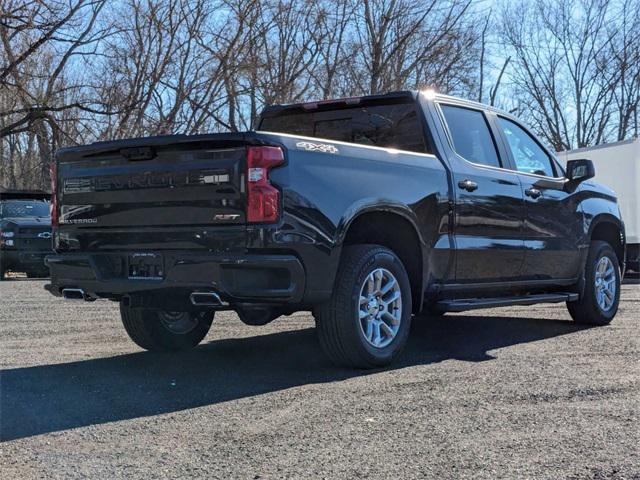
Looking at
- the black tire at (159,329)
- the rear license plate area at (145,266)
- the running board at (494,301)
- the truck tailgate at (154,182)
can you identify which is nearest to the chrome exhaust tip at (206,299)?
the rear license plate area at (145,266)

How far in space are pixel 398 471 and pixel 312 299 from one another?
176 centimetres

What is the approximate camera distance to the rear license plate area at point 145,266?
488cm

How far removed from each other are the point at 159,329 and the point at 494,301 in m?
2.76

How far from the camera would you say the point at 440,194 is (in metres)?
5.84

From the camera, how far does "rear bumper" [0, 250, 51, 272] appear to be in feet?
50.0

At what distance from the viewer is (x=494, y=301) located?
625cm

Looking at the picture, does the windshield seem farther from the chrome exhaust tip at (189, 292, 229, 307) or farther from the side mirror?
the chrome exhaust tip at (189, 292, 229, 307)

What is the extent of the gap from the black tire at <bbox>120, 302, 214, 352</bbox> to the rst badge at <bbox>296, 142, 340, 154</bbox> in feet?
6.72

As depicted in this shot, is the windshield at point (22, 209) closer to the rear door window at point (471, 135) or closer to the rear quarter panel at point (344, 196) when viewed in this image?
the rear door window at point (471, 135)

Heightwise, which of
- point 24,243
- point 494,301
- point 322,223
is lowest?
point 494,301

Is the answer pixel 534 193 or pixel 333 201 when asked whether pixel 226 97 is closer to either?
pixel 534 193

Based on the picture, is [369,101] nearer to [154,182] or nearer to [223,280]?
[154,182]

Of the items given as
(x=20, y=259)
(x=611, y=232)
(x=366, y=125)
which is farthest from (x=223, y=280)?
(x=20, y=259)

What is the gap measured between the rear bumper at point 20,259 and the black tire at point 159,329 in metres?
9.83
